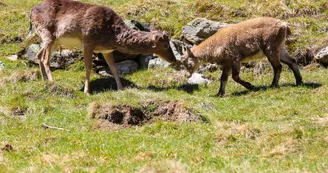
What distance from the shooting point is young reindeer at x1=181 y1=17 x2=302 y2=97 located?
12469 millimetres

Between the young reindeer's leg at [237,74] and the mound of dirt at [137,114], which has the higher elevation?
the young reindeer's leg at [237,74]

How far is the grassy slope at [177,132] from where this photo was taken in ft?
22.4

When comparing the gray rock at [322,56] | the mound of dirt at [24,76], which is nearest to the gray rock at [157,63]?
the mound of dirt at [24,76]

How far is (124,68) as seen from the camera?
1566cm

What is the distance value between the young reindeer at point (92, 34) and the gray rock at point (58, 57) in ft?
6.23

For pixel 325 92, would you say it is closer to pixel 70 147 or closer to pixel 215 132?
pixel 215 132

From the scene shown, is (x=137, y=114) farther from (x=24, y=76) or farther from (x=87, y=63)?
(x=24, y=76)

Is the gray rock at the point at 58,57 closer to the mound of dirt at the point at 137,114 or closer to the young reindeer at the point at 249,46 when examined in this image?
the young reindeer at the point at 249,46

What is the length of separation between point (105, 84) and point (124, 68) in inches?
63.7

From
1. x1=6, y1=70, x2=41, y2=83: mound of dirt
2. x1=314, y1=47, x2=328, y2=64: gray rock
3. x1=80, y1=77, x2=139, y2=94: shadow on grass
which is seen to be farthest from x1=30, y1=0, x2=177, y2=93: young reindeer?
x1=314, y1=47, x2=328, y2=64: gray rock

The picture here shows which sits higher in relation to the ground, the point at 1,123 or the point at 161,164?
the point at 161,164

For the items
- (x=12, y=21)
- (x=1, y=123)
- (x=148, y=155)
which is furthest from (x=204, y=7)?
(x=148, y=155)

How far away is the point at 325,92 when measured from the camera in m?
11.0

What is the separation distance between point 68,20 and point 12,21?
921 centimetres
